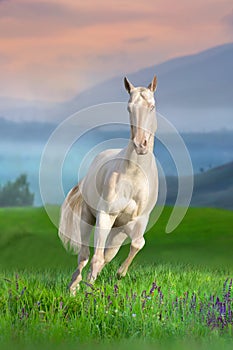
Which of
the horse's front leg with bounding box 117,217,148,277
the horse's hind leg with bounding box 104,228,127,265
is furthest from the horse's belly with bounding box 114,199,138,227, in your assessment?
the horse's hind leg with bounding box 104,228,127,265

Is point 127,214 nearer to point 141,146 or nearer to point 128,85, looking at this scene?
point 141,146

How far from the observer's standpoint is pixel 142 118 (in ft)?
24.4

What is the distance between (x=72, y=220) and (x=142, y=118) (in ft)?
6.79

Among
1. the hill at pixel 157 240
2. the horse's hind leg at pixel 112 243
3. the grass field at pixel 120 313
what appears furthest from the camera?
the hill at pixel 157 240

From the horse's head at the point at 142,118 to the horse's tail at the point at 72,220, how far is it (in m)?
1.60

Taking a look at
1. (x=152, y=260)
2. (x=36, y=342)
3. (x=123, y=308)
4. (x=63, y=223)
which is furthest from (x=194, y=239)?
(x=36, y=342)

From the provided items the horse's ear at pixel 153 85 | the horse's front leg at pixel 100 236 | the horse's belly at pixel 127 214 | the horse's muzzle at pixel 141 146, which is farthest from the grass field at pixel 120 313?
the horse's ear at pixel 153 85

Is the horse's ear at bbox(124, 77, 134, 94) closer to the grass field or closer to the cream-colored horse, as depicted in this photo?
the cream-colored horse

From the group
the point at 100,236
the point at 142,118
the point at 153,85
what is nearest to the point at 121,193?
the point at 100,236

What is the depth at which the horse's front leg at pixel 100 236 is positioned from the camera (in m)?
7.87

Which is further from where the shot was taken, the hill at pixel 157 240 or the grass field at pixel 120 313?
the hill at pixel 157 240

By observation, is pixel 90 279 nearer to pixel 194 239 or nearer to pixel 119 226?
pixel 119 226

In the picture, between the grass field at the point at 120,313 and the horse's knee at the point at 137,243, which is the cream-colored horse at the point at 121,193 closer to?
the horse's knee at the point at 137,243

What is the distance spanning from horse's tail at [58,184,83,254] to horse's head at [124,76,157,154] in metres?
1.60
